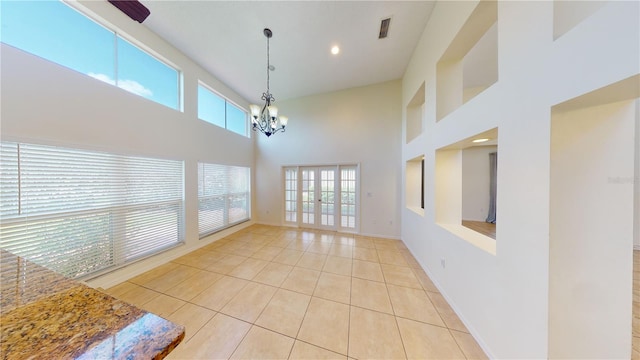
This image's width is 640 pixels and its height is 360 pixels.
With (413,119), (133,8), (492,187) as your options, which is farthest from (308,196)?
(492,187)

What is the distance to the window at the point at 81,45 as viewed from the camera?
1.87 metres

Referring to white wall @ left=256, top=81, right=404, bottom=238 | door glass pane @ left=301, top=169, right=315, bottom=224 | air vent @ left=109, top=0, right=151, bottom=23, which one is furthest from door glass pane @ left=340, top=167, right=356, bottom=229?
air vent @ left=109, top=0, right=151, bottom=23

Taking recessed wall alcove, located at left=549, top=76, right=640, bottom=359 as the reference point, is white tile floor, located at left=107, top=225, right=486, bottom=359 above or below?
below

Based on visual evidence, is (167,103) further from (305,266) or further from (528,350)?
(528,350)

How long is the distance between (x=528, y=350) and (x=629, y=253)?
0.82 m

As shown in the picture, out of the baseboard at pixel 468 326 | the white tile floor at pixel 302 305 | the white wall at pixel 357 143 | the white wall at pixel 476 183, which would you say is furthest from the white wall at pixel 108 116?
the white wall at pixel 476 183

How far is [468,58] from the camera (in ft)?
10.7

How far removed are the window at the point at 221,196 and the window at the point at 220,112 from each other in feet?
3.37

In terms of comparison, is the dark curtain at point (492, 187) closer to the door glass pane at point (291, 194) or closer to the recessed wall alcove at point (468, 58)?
the recessed wall alcove at point (468, 58)

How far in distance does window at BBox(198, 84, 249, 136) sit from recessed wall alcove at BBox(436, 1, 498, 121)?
4319 mm

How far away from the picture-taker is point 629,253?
1.03 m

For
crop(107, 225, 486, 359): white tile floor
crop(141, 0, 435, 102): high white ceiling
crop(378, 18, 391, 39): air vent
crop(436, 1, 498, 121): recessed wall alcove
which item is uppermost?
crop(378, 18, 391, 39): air vent

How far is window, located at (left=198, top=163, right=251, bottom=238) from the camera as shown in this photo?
3.88 m

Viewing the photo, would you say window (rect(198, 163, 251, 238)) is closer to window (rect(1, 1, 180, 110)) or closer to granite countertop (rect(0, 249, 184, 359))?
window (rect(1, 1, 180, 110))
